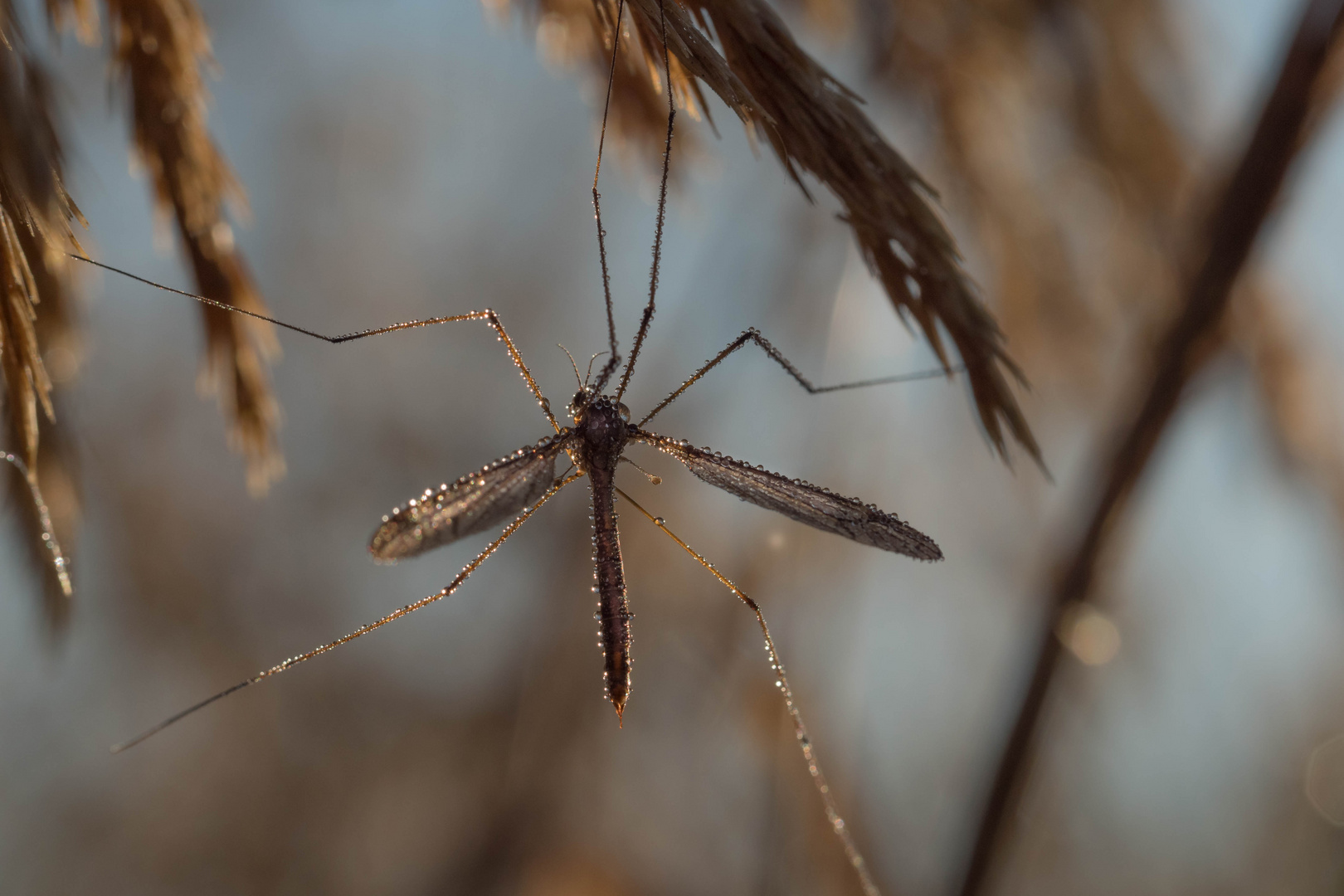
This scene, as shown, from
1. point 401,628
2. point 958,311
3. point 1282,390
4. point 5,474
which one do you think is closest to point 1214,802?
point 1282,390

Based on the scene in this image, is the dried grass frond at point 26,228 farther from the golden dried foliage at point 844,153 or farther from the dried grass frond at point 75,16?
the golden dried foliage at point 844,153

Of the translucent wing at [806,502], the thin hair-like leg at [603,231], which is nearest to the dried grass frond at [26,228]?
the thin hair-like leg at [603,231]

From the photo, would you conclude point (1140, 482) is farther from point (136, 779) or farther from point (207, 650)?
point (136, 779)

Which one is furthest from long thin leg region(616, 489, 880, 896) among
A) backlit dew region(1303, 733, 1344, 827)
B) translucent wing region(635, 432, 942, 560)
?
backlit dew region(1303, 733, 1344, 827)

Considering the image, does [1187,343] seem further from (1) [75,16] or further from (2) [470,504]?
(1) [75,16]

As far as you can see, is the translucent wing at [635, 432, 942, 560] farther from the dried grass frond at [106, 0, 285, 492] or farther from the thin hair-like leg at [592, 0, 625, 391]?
the dried grass frond at [106, 0, 285, 492]

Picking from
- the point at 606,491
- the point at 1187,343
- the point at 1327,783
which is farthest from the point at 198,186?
the point at 1327,783
